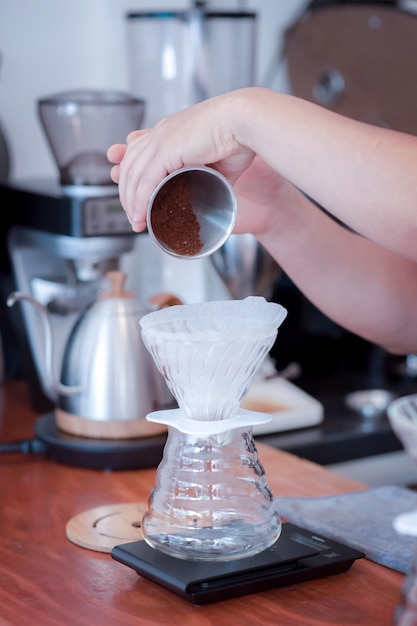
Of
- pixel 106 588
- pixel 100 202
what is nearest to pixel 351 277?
pixel 100 202

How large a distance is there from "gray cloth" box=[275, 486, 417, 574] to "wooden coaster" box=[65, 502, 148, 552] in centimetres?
16

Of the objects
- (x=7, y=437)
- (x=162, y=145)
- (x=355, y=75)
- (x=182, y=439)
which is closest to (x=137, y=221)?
(x=162, y=145)

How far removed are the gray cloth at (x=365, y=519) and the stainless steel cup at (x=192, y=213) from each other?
11.9 inches

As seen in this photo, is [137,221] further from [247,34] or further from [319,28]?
[319,28]

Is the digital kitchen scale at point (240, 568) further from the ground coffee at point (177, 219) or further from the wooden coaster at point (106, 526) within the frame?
the ground coffee at point (177, 219)

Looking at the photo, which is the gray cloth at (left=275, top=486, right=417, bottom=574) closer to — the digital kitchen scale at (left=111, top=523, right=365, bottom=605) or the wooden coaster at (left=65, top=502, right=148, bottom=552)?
the digital kitchen scale at (left=111, top=523, right=365, bottom=605)

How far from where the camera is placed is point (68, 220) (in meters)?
1.56

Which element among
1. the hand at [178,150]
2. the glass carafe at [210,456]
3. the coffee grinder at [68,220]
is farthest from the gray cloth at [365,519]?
the coffee grinder at [68,220]

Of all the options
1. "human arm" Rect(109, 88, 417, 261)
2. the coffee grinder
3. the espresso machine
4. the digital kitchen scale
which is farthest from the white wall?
the digital kitchen scale

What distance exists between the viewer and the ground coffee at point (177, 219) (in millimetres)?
1019

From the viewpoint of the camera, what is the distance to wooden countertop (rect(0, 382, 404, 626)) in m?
0.89

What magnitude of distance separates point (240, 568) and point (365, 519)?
22 centimetres

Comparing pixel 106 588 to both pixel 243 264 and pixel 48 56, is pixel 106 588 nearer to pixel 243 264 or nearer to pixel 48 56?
pixel 243 264

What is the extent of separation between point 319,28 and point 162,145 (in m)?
1.34
